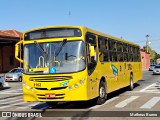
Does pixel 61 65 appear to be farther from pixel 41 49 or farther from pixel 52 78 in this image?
pixel 41 49

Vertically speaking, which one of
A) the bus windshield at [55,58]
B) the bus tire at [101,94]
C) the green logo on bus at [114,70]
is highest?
the bus windshield at [55,58]

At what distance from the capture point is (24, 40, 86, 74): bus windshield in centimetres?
1141

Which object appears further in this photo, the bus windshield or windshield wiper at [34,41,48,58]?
windshield wiper at [34,41,48,58]

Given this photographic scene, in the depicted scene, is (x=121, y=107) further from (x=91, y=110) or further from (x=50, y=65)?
(x=50, y=65)

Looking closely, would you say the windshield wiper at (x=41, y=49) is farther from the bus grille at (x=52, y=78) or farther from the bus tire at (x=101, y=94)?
the bus tire at (x=101, y=94)

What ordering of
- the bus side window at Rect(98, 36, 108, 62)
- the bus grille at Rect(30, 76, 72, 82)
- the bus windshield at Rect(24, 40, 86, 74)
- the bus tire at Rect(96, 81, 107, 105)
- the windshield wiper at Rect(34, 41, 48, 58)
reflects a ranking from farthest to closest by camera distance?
1. the bus side window at Rect(98, 36, 108, 62)
2. the bus tire at Rect(96, 81, 107, 105)
3. the windshield wiper at Rect(34, 41, 48, 58)
4. the bus windshield at Rect(24, 40, 86, 74)
5. the bus grille at Rect(30, 76, 72, 82)

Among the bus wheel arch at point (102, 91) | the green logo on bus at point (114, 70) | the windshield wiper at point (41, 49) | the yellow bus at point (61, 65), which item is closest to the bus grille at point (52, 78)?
the yellow bus at point (61, 65)

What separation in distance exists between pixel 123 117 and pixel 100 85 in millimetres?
3449

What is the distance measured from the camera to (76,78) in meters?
11.3

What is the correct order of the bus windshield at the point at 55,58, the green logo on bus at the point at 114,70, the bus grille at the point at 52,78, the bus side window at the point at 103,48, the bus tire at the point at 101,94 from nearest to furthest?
the bus grille at the point at 52,78
the bus windshield at the point at 55,58
the bus tire at the point at 101,94
the bus side window at the point at 103,48
the green logo on bus at the point at 114,70

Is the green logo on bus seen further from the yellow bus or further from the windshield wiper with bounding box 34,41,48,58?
the windshield wiper with bounding box 34,41,48,58

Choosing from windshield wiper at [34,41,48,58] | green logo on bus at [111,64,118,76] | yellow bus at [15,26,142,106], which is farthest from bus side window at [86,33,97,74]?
green logo on bus at [111,64,118,76]

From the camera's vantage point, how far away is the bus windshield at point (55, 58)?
11.4 m

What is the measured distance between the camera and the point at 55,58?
11.5 meters
